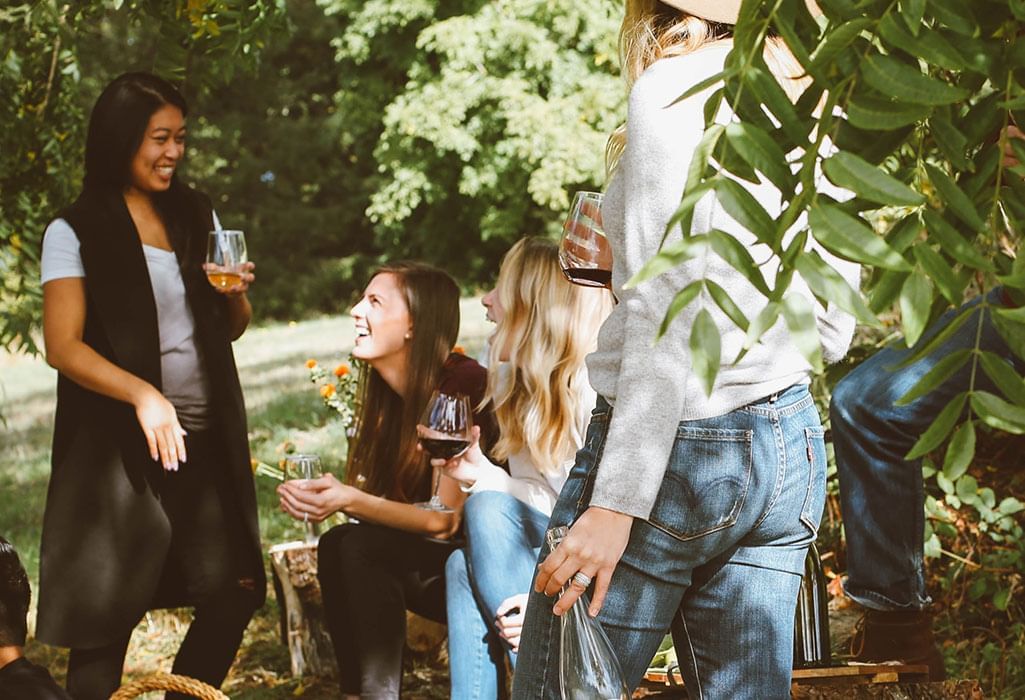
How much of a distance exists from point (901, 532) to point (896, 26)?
1978mm

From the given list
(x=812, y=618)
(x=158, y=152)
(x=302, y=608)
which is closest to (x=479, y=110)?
(x=302, y=608)

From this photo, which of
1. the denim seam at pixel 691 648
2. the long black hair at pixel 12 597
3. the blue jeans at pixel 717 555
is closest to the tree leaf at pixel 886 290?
the blue jeans at pixel 717 555

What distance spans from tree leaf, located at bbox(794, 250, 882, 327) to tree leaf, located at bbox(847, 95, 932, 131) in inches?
4.6

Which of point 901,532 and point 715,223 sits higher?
point 715,223

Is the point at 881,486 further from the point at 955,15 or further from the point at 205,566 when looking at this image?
the point at 955,15

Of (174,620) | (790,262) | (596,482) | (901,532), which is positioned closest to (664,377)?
(596,482)

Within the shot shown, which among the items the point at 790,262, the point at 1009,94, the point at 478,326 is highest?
the point at 1009,94

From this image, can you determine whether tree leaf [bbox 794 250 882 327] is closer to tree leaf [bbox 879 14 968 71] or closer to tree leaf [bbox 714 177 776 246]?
tree leaf [bbox 714 177 776 246]

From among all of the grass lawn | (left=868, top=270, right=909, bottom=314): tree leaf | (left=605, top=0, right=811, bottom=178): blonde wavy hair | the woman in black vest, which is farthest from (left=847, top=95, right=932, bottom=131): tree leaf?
the grass lawn

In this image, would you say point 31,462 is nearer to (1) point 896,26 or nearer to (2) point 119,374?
(2) point 119,374

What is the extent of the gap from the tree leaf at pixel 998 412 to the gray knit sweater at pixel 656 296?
531mm

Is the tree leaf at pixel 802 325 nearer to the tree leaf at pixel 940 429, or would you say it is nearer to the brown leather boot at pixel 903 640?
the tree leaf at pixel 940 429

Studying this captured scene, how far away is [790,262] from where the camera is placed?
93 centimetres

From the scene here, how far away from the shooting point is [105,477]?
10.3 ft
